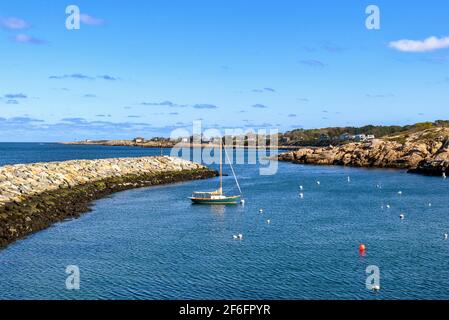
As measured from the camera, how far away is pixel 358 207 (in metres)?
68.8

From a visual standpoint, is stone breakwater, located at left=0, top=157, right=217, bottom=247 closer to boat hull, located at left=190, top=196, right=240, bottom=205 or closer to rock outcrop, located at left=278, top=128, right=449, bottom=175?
boat hull, located at left=190, top=196, right=240, bottom=205

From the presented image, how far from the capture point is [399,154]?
142625mm

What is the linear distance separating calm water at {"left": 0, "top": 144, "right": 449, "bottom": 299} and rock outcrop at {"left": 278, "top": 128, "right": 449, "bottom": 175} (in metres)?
51.7

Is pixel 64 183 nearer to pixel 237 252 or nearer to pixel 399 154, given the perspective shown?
pixel 237 252

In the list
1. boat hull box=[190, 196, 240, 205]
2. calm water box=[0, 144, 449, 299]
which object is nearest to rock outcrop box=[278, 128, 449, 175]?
calm water box=[0, 144, 449, 299]

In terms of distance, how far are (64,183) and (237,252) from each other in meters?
42.4

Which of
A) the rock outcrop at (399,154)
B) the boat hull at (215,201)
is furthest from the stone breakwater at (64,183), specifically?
the rock outcrop at (399,154)

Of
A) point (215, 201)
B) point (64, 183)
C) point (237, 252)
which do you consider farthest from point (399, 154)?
point (237, 252)

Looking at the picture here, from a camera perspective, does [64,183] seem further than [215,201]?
Yes

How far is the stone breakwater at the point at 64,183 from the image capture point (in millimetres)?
51906

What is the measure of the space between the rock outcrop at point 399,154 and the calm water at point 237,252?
51692 millimetres

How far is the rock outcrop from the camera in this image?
122812mm
